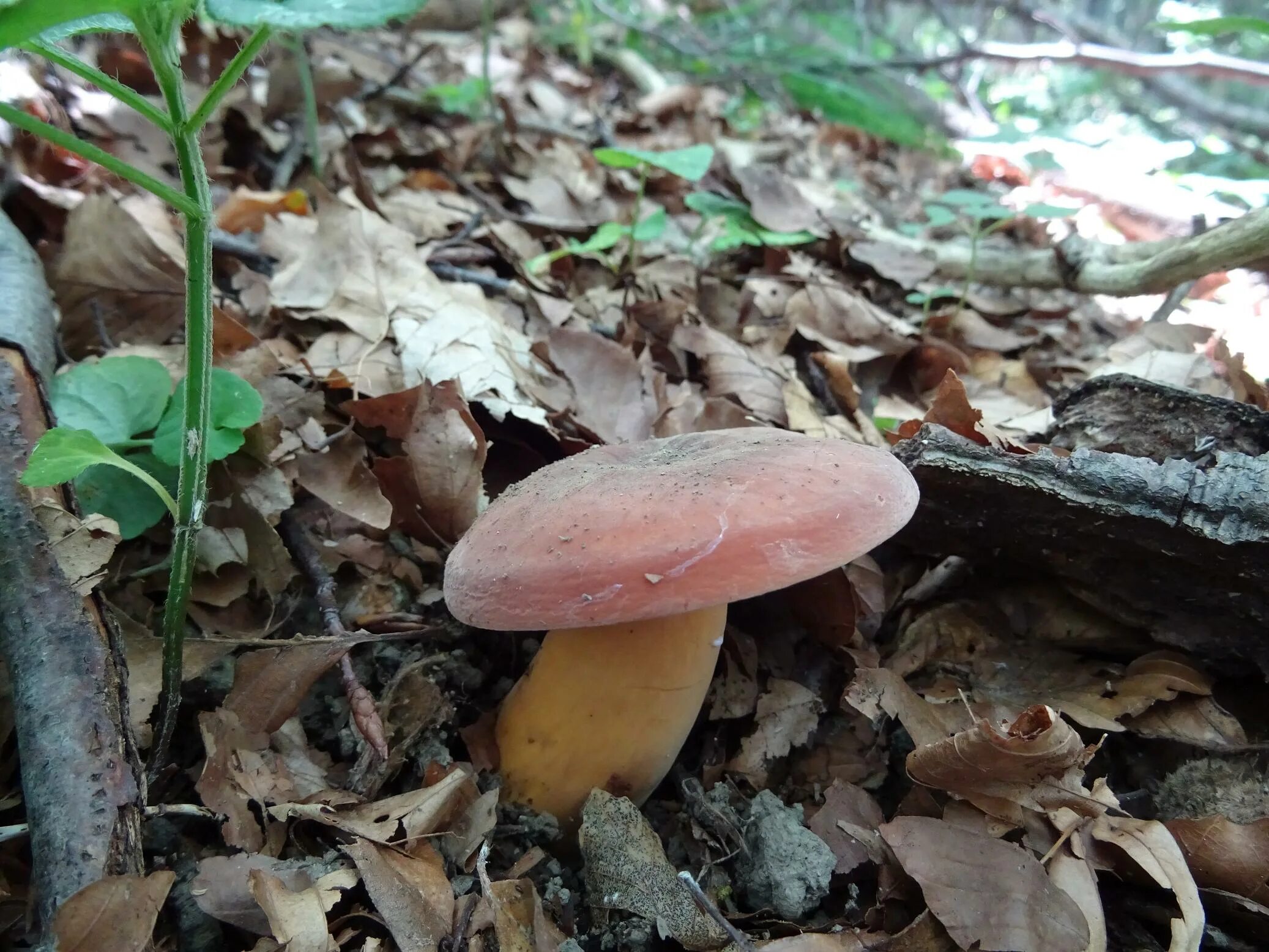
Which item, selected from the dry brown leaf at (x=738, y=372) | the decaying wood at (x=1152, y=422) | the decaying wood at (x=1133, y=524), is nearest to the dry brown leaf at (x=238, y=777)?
the decaying wood at (x=1133, y=524)

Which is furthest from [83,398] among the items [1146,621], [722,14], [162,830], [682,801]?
[722,14]

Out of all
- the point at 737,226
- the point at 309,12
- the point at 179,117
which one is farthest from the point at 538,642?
the point at 737,226

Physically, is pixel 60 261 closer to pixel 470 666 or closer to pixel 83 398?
pixel 83 398

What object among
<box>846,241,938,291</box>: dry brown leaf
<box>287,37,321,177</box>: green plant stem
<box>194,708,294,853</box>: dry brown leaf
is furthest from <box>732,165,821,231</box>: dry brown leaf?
<box>194,708,294,853</box>: dry brown leaf

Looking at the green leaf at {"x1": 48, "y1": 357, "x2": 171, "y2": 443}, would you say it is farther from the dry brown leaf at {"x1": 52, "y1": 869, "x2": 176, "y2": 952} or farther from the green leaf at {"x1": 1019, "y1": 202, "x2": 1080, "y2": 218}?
the green leaf at {"x1": 1019, "y1": 202, "x2": 1080, "y2": 218}

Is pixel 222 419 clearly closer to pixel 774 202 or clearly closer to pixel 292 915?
pixel 292 915
